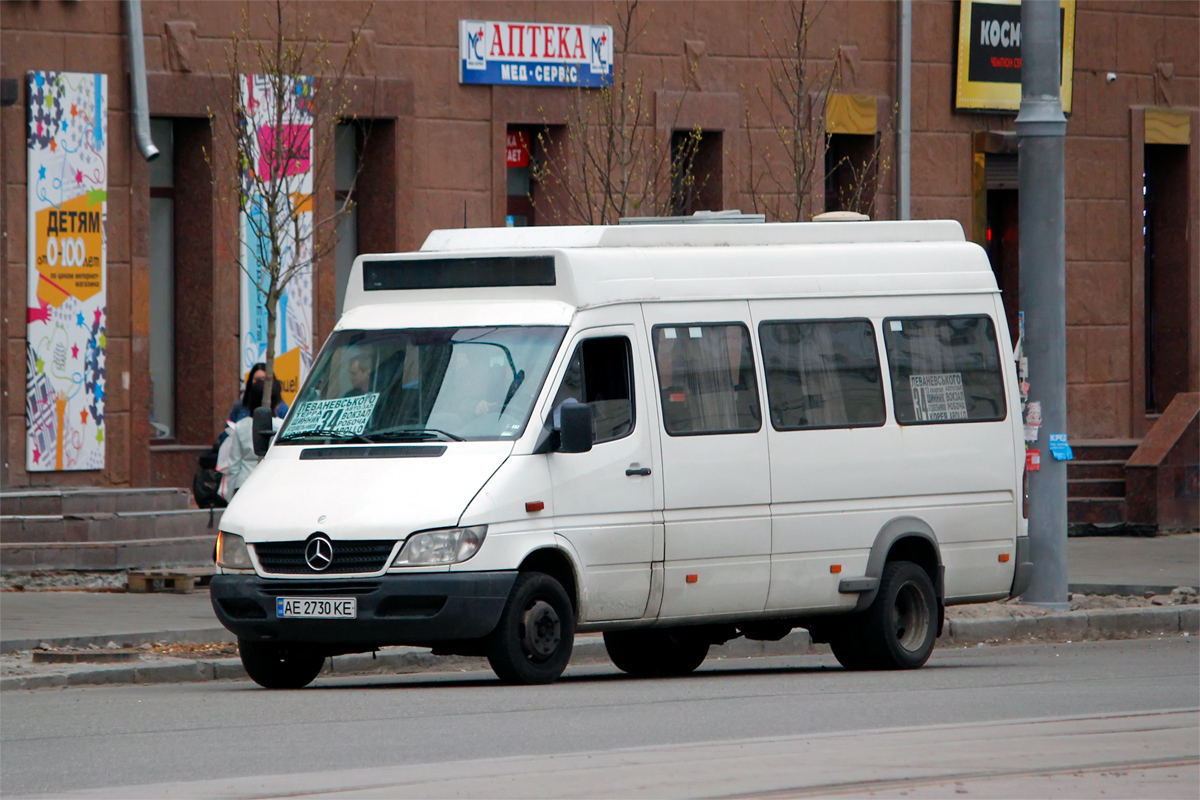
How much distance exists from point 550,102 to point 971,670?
1317 centimetres

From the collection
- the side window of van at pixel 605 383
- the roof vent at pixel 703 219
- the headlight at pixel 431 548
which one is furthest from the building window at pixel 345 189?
the headlight at pixel 431 548

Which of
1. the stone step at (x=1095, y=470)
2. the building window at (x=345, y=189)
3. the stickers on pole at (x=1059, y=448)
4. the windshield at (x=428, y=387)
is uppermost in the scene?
the building window at (x=345, y=189)

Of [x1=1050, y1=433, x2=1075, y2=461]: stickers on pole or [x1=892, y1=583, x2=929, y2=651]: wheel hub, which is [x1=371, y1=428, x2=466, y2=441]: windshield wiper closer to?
[x1=892, y1=583, x2=929, y2=651]: wheel hub

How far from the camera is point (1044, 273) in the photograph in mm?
16562

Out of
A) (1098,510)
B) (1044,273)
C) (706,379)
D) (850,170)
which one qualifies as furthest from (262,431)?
(850,170)

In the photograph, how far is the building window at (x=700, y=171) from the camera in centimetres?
2588

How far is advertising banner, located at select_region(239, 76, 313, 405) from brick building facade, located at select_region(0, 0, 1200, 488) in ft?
0.68

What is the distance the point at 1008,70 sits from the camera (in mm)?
28375

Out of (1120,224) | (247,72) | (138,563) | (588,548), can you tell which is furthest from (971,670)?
(1120,224)

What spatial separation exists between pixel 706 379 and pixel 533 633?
72.9 inches

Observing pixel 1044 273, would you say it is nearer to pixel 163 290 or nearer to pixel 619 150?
pixel 619 150

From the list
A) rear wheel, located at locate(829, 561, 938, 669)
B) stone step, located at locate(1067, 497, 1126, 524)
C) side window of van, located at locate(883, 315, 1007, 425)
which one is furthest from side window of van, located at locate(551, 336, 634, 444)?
stone step, located at locate(1067, 497, 1126, 524)

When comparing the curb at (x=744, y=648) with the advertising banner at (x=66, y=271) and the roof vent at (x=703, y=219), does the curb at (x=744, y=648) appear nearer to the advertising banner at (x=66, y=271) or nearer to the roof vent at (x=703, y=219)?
the roof vent at (x=703, y=219)

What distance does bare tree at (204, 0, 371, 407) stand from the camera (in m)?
21.7
